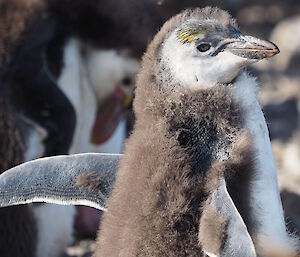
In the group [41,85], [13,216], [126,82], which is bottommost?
[13,216]

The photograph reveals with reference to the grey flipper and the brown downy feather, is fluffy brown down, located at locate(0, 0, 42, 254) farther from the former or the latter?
the grey flipper

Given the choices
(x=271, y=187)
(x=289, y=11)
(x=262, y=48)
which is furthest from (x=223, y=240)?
(x=289, y=11)

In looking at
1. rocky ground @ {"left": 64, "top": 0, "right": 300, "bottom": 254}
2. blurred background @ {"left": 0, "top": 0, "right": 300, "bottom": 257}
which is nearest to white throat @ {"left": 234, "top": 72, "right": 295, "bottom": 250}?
blurred background @ {"left": 0, "top": 0, "right": 300, "bottom": 257}

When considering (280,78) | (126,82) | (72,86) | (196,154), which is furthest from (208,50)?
(280,78)

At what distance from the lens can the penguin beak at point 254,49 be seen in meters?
2.04

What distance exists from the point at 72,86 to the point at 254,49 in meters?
1.60

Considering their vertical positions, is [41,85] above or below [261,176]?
above

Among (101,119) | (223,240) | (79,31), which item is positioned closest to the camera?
(223,240)

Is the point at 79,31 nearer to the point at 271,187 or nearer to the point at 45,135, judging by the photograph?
the point at 45,135

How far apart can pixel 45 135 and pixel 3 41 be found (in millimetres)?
336

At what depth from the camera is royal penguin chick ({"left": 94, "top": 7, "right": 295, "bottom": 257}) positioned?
6.64 feet

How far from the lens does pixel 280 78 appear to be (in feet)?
16.6

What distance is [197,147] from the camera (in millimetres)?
2072

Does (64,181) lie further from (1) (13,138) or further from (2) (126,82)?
(2) (126,82)
